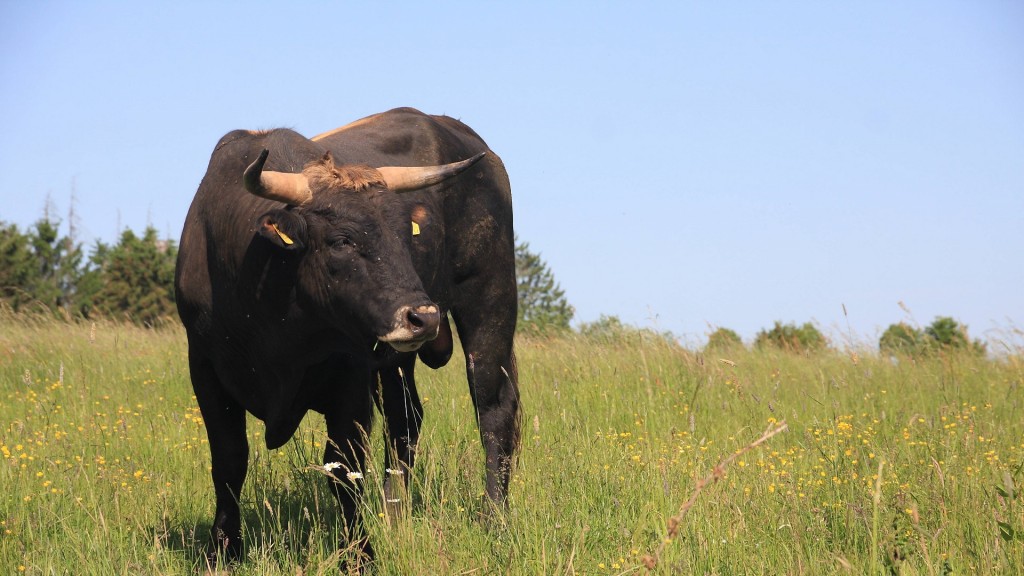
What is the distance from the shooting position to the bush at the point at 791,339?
11.7 m

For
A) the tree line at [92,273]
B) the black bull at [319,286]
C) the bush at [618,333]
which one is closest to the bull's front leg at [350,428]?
the black bull at [319,286]

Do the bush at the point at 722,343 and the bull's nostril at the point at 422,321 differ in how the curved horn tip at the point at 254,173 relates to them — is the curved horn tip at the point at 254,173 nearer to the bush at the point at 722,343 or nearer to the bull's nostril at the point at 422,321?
the bull's nostril at the point at 422,321

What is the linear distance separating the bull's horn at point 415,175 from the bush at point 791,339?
5816 millimetres

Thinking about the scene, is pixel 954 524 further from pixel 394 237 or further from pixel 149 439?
pixel 149 439

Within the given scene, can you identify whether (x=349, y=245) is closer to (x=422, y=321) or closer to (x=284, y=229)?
(x=284, y=229)

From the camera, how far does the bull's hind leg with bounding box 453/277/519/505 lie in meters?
6.32

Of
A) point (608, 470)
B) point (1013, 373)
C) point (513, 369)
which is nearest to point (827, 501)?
point (608, 470)

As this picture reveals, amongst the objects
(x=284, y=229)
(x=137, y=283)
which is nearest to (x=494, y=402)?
(x=284, y=229)

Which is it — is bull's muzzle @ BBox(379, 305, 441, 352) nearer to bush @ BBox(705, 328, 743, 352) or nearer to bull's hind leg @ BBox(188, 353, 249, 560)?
bull's hind leg @ BBox(188, 353, 249, 560)

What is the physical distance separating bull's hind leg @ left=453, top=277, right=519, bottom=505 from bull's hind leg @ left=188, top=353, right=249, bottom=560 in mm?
1677

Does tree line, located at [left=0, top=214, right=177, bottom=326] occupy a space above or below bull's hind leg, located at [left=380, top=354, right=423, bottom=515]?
above

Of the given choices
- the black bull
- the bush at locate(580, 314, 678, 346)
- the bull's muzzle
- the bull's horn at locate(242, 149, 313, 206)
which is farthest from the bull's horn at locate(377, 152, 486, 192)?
the bush at locate(580, 314, 678, 346)

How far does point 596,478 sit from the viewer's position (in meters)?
4.76

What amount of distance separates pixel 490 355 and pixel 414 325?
2.36 m
